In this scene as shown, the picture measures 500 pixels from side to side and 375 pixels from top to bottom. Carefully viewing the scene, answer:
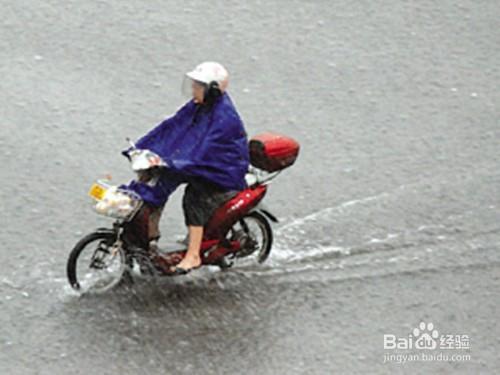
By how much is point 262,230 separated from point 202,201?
0.72 metres

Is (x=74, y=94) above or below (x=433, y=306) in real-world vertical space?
above

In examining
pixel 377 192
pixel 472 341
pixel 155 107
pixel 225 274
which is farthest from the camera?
pixel 155 107

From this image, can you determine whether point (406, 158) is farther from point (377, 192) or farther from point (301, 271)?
point (301, 271)

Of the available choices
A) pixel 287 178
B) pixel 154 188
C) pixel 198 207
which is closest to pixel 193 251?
pixel 198 207

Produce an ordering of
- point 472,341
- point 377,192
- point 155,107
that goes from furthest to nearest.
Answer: point 155,107 → point 377,192 → point 472,341

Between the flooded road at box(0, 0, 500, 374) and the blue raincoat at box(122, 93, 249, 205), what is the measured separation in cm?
85

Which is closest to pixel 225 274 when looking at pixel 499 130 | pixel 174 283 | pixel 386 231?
pixel 174 283

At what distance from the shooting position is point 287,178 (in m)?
10.8

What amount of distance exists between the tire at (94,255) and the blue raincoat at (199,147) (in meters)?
0.42

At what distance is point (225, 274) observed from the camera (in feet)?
31.8

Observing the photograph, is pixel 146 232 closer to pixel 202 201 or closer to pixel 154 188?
pixel 154 188

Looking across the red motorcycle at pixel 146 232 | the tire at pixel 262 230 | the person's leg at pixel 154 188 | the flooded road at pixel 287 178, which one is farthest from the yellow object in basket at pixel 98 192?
the tire at pixel 262 230

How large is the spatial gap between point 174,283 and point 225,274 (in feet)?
1.40

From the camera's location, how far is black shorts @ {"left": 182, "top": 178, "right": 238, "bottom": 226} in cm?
921
